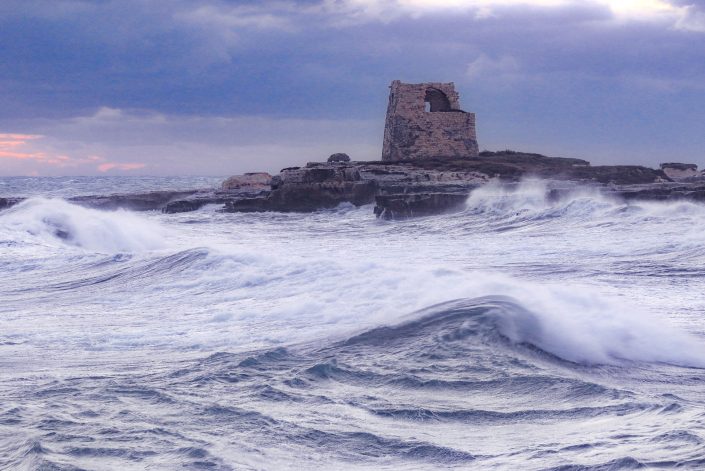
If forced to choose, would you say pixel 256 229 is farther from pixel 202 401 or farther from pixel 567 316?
pixel 202 401

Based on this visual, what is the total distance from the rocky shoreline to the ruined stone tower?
1.34 metres

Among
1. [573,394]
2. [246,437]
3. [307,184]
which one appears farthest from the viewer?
[307,184]

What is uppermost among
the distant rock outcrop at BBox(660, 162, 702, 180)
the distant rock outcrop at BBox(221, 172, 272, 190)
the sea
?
the distant rock outcrop at BBox(660, 162, 702, 180)

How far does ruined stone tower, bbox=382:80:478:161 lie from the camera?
3225cm

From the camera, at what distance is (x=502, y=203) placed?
22219 mm

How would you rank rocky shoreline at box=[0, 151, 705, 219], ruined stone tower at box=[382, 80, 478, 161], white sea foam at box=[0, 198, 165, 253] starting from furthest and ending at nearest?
1. ruined stone tower at box=[382, 80, 478, 161]
2. rocky shoreline at box=[0, 151, 705, 219]
3. white sea foam at box=[0, 198, 165, 253]

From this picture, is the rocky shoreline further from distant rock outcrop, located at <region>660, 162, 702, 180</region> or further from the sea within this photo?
the sea

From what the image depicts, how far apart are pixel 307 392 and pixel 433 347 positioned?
4.90ft

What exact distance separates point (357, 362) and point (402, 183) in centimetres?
1965

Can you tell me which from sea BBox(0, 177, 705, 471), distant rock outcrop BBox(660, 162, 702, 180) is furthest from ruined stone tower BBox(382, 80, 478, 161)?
sea BBox(0, 177, 705, 471)

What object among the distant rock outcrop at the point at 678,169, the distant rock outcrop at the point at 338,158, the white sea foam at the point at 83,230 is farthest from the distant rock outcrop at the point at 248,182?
the distant rock outcrop at the point at 678,169

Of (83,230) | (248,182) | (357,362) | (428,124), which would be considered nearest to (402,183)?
(428,124)

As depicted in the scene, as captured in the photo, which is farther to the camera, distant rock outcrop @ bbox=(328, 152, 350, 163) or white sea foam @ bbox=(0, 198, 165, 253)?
distant rock outcrop @ bbox=(328, 152, 350, 163)

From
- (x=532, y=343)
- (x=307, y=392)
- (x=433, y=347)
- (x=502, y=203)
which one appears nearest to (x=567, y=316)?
(x=532, y=343)
